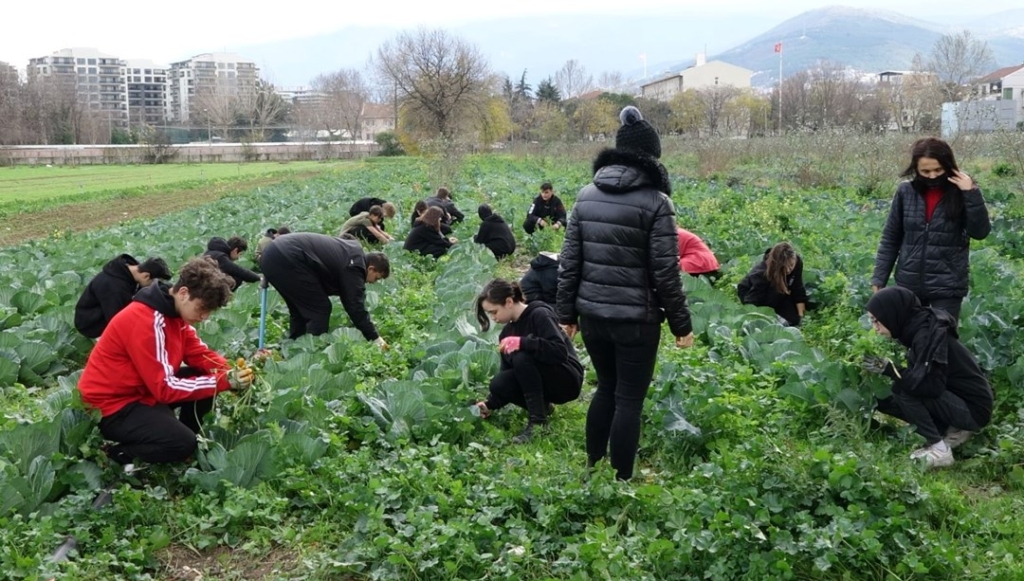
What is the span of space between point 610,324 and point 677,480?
0.96 m

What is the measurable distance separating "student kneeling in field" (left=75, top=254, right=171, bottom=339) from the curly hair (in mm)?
2204

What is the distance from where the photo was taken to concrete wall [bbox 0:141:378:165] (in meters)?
58.9

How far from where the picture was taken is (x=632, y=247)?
416cm

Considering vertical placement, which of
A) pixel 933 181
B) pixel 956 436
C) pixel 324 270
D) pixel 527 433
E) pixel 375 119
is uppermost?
pixel 375 119

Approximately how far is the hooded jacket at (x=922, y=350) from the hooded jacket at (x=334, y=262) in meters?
3.75

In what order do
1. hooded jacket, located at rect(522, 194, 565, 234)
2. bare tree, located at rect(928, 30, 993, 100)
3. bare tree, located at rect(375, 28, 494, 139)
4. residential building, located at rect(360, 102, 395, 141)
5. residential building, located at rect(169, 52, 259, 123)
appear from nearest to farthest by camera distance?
hooded jacket, located at rect(522, 194, 565, 234), bare tree, located at rect(928, 30, 993, 100), bare tree, located at rect(375, 28, 494, 139), residential building, located at rect(360, 102, 395, 141), residential building, located at rect(169, 52, 259, 123)

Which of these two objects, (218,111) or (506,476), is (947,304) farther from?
(218,111)

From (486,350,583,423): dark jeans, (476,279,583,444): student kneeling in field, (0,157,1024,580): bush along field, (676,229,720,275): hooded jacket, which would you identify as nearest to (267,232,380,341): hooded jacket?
(0,157,1024,580): bush along field

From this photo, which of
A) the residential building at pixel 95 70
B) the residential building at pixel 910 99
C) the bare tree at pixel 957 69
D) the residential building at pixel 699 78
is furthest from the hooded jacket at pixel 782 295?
the residential building at pixel 95 70

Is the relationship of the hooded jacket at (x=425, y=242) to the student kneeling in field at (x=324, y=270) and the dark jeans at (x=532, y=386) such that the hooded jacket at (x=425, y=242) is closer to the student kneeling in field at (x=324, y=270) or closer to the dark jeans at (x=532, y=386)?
the student kneeling in field at (x=324, y=270)

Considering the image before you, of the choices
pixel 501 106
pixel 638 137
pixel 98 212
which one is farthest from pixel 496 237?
pixel 501 106

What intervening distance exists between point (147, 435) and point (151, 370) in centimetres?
34

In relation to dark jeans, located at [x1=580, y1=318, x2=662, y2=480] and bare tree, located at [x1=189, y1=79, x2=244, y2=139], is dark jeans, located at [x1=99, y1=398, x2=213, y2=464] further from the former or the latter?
bare tree, located at [x1=189, y1=79, x2=244, y2=139]

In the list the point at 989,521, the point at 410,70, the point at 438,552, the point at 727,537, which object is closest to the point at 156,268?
the point at 438,552
